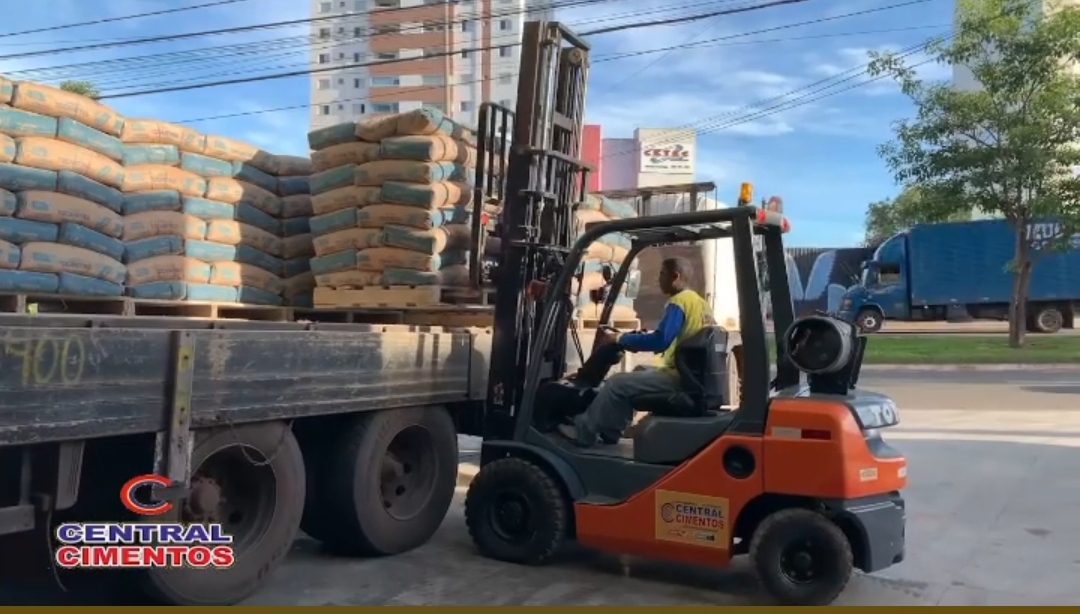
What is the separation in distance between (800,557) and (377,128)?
4489 mm

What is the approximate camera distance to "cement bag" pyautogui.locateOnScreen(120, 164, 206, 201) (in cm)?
774

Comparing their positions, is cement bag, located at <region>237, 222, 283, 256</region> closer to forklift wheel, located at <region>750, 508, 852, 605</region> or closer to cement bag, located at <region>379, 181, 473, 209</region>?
cement bag, located at <region>379, 181, 473, 209</region>

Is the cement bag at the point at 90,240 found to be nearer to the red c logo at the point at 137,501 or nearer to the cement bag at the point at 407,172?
the cement bag at the point at 407,172

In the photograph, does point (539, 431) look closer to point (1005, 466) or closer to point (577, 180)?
point (577, 180)

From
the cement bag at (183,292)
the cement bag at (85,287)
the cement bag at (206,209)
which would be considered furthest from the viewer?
the cement bag at (206,209)

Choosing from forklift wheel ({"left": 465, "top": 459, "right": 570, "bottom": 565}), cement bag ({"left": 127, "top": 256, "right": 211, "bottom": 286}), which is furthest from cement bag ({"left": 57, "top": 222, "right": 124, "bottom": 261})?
forklift wheel ({"left": 465, "top": 459, "right": 570, "bottom": 565})

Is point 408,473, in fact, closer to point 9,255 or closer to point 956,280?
point 9,255

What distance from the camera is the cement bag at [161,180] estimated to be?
774 cm

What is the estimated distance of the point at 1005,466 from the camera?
8891mm

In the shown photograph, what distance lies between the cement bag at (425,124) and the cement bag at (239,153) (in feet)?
5.77

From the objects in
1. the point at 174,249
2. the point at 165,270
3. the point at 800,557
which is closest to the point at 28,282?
the point at 165,270

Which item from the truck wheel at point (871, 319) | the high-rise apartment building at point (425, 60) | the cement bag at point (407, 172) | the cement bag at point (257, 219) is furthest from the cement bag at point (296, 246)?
the high-rise apartment building at point (425, 60)

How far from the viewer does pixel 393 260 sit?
7426 millimetres

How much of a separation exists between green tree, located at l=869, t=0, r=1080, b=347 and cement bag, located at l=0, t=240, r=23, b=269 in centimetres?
1777
